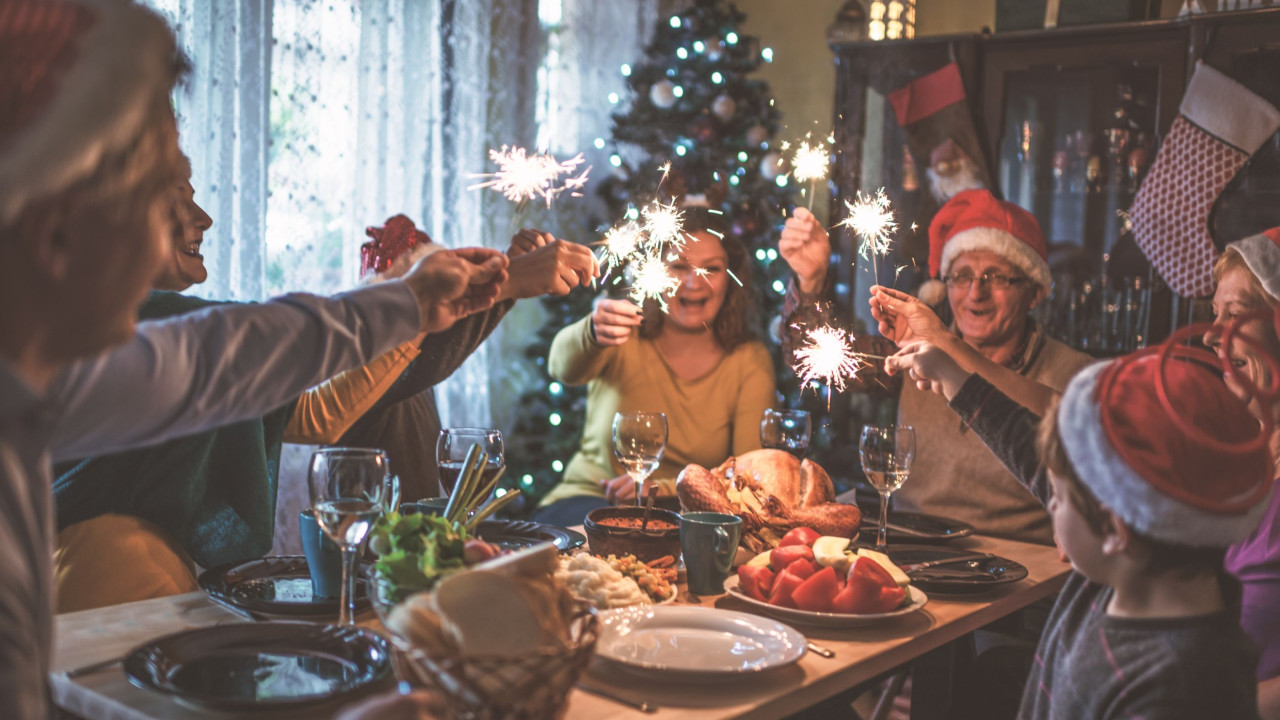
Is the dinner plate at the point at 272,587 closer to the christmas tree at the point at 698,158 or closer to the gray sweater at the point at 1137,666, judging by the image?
the gray sweater at the point at 1137,666

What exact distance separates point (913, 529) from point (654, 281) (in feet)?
4.11

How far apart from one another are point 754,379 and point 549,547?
2.32 m

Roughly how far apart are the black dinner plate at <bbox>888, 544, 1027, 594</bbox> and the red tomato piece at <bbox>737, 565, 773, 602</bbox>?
0.26 m

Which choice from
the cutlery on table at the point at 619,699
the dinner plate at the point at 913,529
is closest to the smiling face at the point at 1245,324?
the dinner plate at the point at 913,529

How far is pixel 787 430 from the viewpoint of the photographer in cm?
203

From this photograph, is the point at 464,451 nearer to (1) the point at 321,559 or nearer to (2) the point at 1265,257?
(1) the point at 321,559

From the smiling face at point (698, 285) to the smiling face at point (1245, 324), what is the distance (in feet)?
4.91

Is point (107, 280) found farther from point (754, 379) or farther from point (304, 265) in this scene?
point (304, 265)

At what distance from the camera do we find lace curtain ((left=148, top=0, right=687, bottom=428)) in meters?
3.29

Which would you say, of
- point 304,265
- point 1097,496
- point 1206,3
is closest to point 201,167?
point 304,265

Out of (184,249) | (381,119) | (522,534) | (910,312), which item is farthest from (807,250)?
(381,119)

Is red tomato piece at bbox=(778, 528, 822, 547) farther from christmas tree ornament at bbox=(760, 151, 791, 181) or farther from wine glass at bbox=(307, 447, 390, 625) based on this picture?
christmas tree ornament at bbox=(760, 151, 791, 181)

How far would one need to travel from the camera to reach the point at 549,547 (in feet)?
3.46

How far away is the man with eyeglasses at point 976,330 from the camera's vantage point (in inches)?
104
